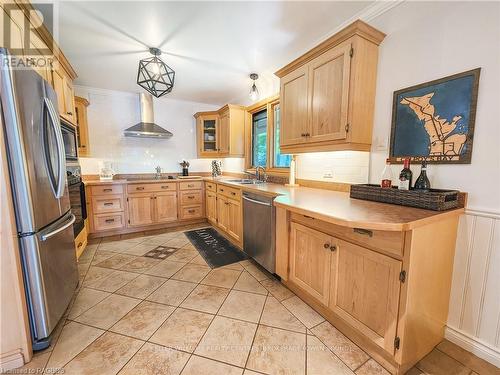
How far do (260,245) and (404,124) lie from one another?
5.63 feet

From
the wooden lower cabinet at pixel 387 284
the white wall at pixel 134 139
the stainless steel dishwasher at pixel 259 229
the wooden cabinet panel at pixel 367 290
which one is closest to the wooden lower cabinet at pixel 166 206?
the white wall at pixel 134 139

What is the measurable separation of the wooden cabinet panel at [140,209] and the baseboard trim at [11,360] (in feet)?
8.03

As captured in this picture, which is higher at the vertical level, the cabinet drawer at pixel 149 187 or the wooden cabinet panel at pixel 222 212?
the cabinet drawer at pixel 149 187

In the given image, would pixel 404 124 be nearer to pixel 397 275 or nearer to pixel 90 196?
pixel 397 275

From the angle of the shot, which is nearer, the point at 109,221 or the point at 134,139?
the point at 109,221

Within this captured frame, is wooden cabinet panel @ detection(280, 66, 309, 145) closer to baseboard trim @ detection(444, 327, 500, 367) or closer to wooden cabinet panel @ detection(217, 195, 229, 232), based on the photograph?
wooden cabinet panel @ detection(217, 195, 229, 232)

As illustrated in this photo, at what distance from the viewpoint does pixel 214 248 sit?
120 inches

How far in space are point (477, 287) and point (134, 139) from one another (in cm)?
479

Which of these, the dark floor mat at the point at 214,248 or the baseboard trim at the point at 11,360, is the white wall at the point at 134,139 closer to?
the dark floor mat at the point at 214,248

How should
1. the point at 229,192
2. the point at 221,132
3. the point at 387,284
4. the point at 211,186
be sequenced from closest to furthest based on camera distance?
1. the point at 387,284
2. the point at 229,192
3. the point at 211,186
4. the point at 221,132

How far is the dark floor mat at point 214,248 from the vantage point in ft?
8.80

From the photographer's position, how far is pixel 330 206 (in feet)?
5.01

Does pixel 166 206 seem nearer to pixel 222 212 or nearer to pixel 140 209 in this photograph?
pixel 140 209

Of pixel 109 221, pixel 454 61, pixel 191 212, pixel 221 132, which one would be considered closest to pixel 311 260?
pixel 454 61
